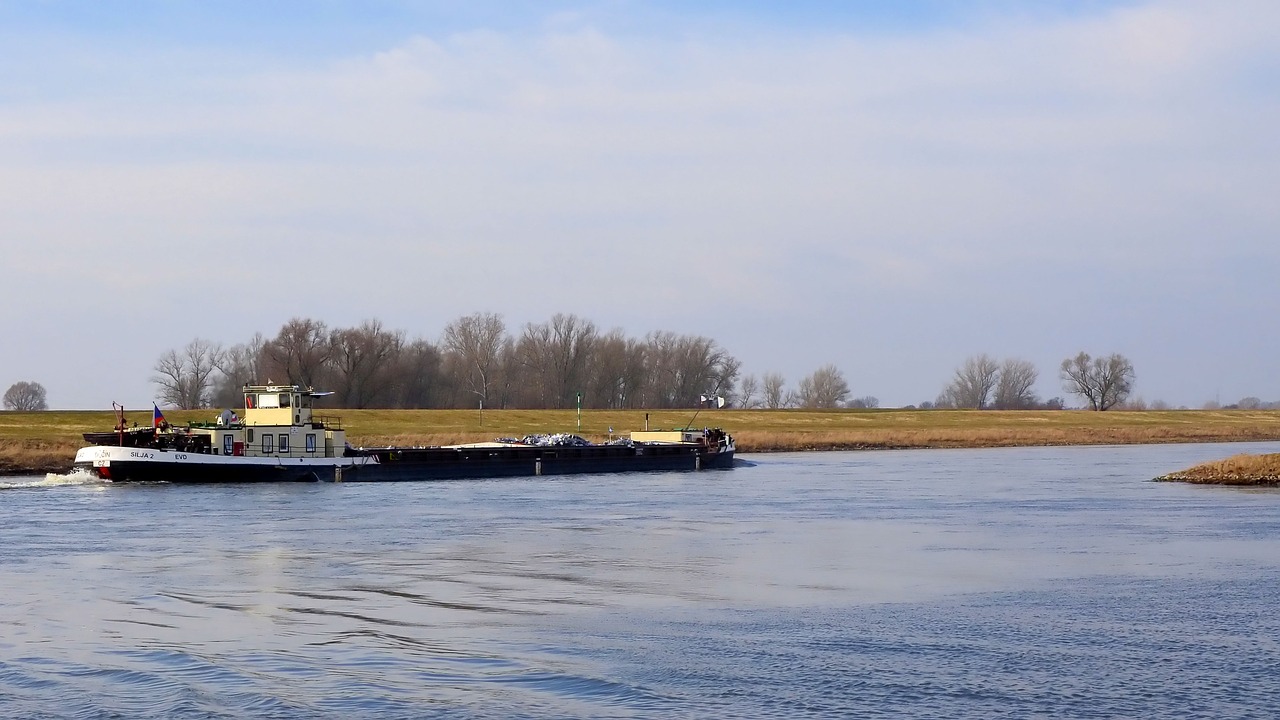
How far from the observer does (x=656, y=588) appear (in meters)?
24.7

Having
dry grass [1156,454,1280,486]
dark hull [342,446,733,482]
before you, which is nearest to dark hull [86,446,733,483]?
dark hull [342,446,733,482]

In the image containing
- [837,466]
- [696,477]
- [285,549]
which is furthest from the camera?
[837,466]

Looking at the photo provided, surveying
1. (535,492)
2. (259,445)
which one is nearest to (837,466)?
(535,492)

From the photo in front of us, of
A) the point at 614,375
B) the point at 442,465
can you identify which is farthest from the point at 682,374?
the point at 442,465

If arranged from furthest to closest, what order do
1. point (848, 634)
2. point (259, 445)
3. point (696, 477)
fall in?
point (696, 477) < point (259, 445) < point (848, 634)

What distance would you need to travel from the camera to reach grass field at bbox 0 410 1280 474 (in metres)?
86.1

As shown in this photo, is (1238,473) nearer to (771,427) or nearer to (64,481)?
(64,481)

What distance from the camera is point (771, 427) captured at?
12038 cm

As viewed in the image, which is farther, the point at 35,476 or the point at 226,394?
the point at 226,394

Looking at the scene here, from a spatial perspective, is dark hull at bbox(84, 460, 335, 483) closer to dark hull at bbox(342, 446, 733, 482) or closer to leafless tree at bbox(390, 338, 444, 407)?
dark hull at bbox(342, 446, 733, 482)

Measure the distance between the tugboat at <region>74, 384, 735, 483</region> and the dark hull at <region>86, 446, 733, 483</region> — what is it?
0.04 m

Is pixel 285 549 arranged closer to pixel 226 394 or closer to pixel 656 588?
pixel 656 588

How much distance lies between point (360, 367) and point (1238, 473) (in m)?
99.1

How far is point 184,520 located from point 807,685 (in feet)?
87.4
